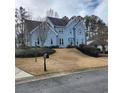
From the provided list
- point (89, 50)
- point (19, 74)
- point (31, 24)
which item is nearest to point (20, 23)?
point (31, 24)

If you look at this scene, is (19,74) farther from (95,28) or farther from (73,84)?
(95,28)

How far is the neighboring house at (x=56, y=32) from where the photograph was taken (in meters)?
1.72

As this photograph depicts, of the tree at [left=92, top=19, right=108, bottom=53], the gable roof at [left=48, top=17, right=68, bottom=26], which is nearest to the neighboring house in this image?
the gable roof at [left=48, top=17, right=68, bottom=26]

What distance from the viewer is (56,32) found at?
180 cm

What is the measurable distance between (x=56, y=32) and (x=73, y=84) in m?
0.49

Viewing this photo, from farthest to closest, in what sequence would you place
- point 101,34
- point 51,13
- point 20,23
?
point 101,34, point 51,13, point 20,23

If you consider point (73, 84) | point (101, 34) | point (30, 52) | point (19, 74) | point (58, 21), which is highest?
point (58, 21)

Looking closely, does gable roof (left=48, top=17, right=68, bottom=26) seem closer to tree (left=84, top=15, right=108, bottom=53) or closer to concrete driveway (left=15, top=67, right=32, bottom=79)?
tree (left=84, top=15, right=108, bottom=53)

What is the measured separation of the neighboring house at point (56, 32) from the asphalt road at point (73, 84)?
0.97 feet

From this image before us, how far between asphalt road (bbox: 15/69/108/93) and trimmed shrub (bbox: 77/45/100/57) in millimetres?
164

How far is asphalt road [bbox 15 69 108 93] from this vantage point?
172 cm

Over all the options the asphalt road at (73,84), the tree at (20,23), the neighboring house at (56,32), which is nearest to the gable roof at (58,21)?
the neighboring house at (56,32)

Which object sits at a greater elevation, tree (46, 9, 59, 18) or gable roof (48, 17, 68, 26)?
tree (46, 9, 59, 18)
